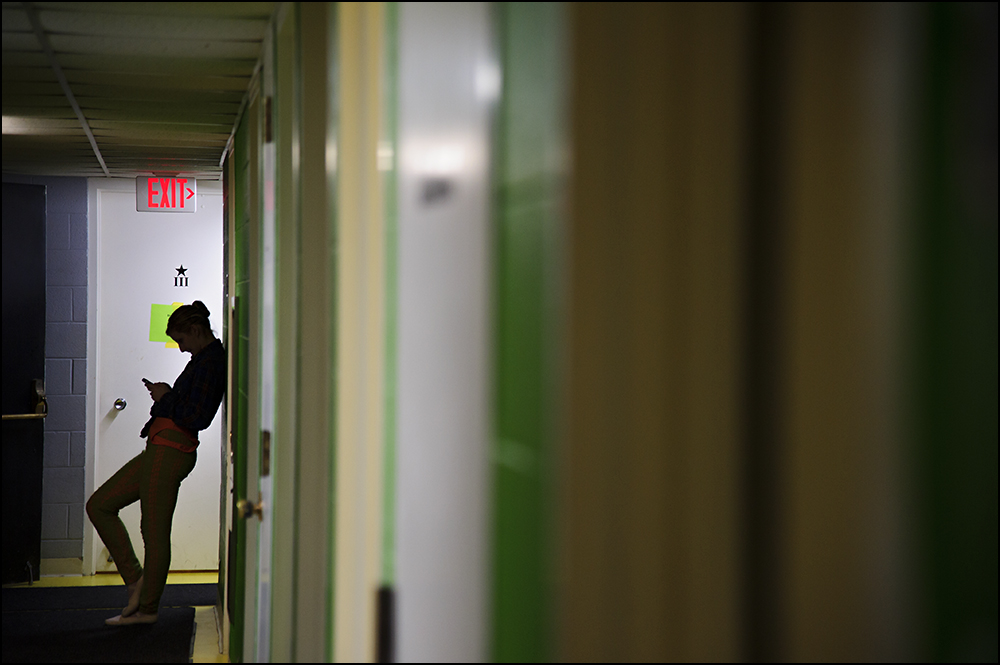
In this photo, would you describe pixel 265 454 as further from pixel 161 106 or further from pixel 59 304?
pixel 59 304

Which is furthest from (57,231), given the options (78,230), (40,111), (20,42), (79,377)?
(20,42)

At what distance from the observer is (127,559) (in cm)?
390

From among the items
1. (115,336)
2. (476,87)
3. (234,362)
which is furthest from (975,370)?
(115,336)

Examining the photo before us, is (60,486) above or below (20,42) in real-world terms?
below

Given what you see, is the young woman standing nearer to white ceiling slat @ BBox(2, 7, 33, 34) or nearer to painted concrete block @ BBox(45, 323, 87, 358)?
painted concrete block @ BBox(45, 323, 87, 358)

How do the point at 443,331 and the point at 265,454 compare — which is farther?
the point at 265,454

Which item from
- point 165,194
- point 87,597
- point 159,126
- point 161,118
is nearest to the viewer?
point 161,118

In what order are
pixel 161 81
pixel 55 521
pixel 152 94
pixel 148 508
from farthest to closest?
pixel 55 521, pixel 148 508, pixel 152 94, pixel 161 81

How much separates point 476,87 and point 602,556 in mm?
482

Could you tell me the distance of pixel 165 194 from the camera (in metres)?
4.93

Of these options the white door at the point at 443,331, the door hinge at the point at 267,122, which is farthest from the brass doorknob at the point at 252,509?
the white door at the point at 443,331

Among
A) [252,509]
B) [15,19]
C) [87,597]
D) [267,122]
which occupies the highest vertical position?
[15,19]

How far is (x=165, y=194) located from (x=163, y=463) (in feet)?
6.14

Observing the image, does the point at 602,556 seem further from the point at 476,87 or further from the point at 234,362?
the point at 234,362
